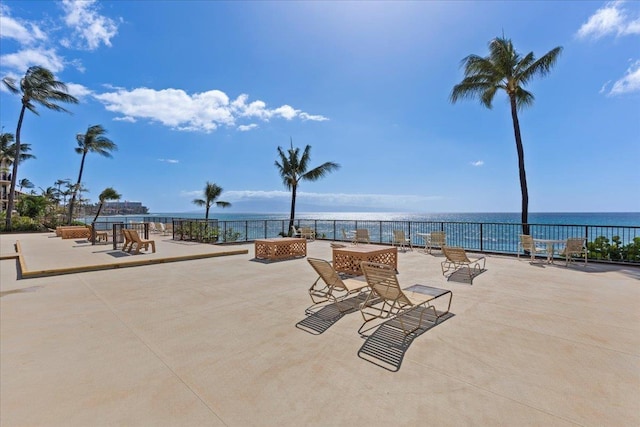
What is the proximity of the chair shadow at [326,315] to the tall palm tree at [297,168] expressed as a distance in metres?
13.9

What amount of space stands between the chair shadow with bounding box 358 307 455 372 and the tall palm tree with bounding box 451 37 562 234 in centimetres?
1023

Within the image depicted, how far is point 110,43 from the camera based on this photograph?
1106 centimetres

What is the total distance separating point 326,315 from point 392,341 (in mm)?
1066

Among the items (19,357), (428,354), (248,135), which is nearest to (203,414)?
(428,354)

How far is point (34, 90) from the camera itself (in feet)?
66.0

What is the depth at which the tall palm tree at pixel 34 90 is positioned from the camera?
1981cm

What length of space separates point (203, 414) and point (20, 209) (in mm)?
34500

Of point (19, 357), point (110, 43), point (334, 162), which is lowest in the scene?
point (19, 357)

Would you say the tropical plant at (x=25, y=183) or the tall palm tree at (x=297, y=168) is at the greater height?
the tropical plant at (x=25, y=183)

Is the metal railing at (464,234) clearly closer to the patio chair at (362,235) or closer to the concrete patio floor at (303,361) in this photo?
the patio chair at (362,235)

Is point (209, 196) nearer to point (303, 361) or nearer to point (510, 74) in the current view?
point (510, 74)

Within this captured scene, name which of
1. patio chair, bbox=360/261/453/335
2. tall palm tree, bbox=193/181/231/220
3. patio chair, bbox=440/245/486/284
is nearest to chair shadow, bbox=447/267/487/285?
patio chair, bbox=440/245/486/284

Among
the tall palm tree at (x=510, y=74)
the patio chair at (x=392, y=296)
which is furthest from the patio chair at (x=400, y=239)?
the patio chair at (x=392, y=296)

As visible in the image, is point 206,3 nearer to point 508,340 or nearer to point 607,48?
point 508,340
